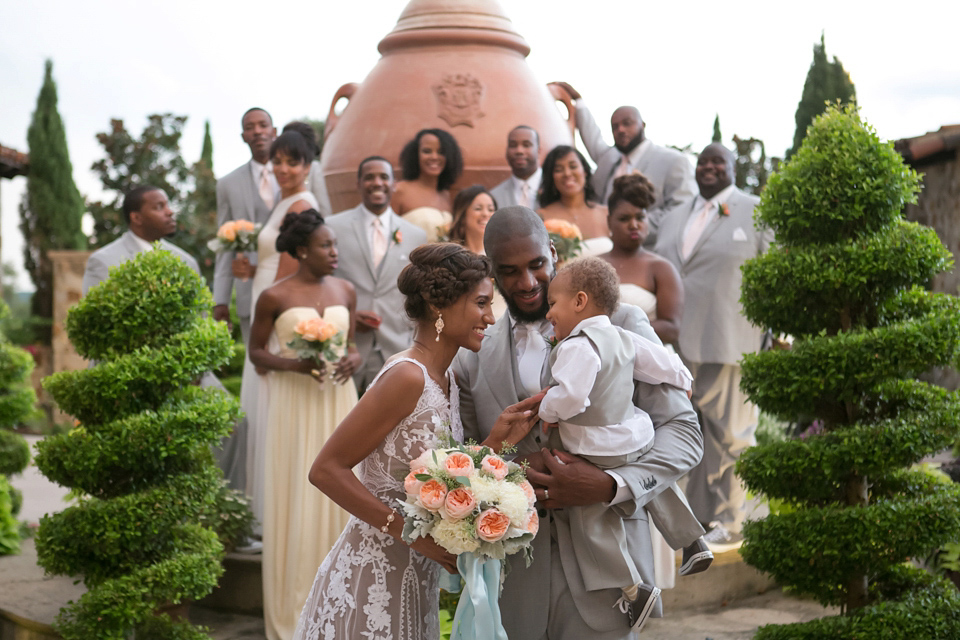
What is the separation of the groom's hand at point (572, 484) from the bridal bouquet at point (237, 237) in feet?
14.4

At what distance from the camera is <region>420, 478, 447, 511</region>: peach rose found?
2521mm

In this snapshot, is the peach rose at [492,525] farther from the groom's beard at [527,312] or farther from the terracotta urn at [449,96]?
the terracotta urn at [449,96]

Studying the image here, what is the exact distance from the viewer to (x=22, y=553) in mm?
7094

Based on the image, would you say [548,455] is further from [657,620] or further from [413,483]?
[657,620]

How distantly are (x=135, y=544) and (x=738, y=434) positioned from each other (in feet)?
13.4

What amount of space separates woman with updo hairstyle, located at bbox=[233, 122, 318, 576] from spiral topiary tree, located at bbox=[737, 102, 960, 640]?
10.3 feet

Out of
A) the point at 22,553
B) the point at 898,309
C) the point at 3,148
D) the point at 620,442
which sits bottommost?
the point at 22,553

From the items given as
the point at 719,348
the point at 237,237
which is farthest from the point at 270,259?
the point at 719,348

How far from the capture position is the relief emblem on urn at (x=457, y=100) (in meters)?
7.30

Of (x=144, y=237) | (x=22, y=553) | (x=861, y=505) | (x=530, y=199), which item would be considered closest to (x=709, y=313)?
(x=530, y=199)

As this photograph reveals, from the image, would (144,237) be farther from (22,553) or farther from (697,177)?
(697,177)

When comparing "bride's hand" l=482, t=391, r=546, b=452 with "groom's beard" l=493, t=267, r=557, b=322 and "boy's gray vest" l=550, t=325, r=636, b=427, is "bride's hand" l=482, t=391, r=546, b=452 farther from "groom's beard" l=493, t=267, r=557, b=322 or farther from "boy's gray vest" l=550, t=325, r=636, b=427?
"groom's beard" l=493, t=267, r=557, b=322

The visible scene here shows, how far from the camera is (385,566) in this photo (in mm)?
2820

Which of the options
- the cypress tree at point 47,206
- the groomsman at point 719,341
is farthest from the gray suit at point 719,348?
the cypress tree at point 47,206
